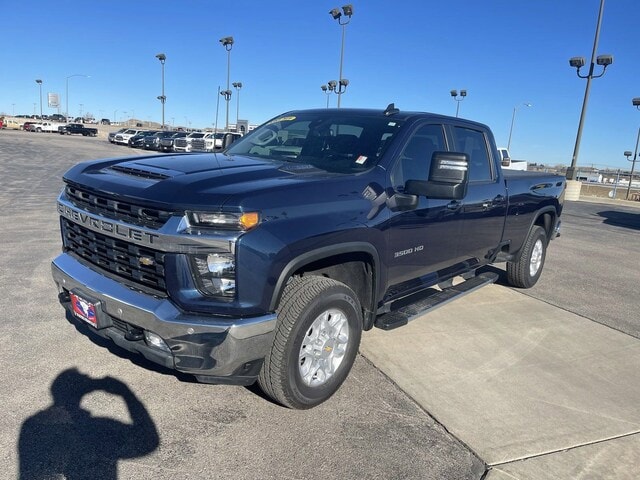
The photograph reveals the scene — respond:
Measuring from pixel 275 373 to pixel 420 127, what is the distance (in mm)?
2276

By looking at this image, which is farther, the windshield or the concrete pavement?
the windshield

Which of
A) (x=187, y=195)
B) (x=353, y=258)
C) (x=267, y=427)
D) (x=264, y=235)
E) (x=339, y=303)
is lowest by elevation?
(x=267, y=427)

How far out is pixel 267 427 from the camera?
2963mm

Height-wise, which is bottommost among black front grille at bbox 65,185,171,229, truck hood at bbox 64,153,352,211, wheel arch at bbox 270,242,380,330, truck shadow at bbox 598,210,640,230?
truck shadow at bbox 598,210,640,230

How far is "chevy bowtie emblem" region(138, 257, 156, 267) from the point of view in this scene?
2684 millimetres

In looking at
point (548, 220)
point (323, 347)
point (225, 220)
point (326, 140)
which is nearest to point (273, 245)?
point (225, 220)

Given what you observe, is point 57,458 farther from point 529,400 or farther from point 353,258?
point 529,400

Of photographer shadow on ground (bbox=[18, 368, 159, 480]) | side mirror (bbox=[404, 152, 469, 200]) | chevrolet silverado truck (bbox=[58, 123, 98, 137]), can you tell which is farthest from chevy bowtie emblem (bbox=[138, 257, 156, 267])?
chevrolet silverado truck (bbox=[58, 123, 98, 137])

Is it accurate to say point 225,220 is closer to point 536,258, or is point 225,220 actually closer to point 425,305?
point 425,305

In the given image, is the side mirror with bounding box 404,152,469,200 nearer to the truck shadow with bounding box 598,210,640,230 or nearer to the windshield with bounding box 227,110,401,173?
the windshield with bounding box 227,110,401,173

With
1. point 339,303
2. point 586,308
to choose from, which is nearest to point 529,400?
point 339,303

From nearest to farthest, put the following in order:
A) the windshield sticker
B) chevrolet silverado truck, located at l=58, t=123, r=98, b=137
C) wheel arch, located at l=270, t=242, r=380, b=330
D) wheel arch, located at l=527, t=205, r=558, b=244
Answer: wheel arch, located at l=270, t=242, r=380, b=330 → the windshield sticker → wheel arch, located at l=527, t=205, r=558, b=244 → chevrolet silverado truck, located at l=58, t=123, r=98, b=137

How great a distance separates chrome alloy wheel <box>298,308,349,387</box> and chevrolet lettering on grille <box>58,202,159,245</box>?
1.08m

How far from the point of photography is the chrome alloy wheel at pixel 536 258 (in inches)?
245
